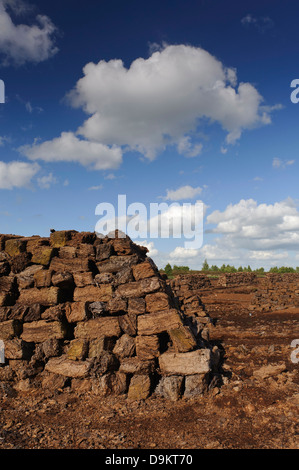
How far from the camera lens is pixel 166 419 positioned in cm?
605

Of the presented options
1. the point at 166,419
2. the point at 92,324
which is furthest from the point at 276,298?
the point at 166,419

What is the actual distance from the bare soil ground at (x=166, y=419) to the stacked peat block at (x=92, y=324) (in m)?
0.40

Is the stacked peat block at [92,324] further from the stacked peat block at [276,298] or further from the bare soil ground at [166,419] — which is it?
the stacked peat block at [276,298]

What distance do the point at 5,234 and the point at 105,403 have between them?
5.92 metres

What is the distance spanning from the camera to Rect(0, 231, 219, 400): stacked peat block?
712 centimetres

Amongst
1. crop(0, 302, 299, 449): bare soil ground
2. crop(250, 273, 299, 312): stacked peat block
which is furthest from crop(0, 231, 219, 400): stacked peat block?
crop(250, 273, 299, 312): stacked peat block

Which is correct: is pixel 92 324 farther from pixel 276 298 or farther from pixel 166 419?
pixel 276 298

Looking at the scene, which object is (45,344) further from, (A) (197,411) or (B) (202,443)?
(B) (202,443)

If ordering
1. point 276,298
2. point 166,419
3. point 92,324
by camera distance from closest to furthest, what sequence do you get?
point 166,419 → point 92,324 → point 276,298

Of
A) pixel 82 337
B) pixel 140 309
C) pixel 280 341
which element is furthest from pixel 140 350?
pixel 280 341

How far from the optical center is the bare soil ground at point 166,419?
524 cm

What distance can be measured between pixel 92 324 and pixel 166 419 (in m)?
2.91

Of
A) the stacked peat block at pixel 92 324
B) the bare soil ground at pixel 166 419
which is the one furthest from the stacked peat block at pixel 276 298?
the stacked peat block at pixel 92 324

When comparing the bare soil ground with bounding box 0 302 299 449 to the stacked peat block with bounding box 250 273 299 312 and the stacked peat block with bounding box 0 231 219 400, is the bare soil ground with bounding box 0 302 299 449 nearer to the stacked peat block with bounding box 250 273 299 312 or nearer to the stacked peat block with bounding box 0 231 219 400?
the stacked peat block with bounding box 0 231 219 400
